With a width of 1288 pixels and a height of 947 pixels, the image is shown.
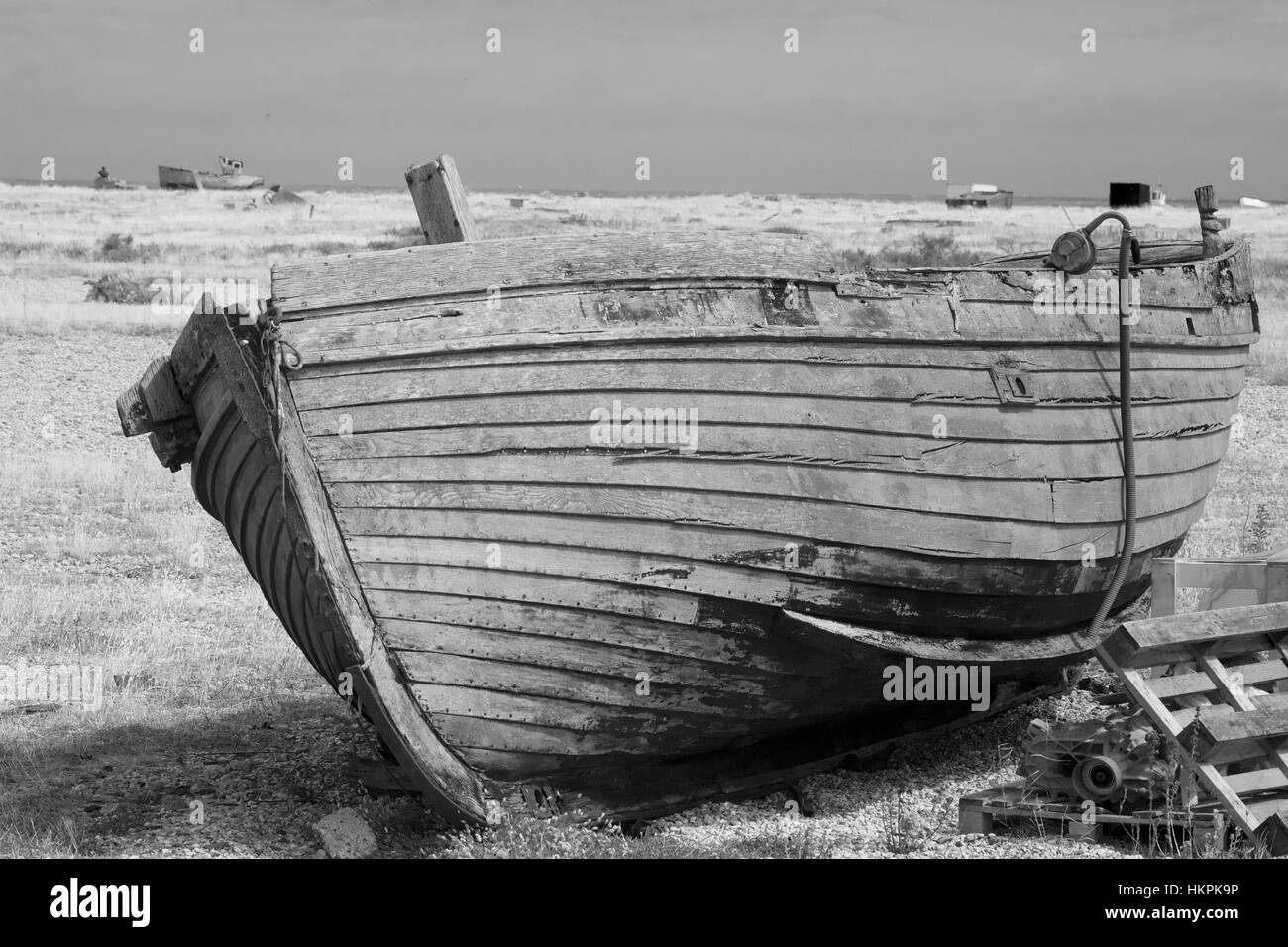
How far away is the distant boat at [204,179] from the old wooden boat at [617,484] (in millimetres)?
75140

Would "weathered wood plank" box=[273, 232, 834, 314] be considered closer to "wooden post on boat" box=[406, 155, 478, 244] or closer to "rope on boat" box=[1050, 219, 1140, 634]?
"wooden post on boat" box=[406, 155, 478, 244]

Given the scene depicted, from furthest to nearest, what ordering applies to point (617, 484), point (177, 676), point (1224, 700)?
1. point (177, 676)
2. point (1224, 700)
3. point (617, 484)

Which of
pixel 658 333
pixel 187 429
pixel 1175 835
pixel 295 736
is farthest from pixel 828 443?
pixel 295 736

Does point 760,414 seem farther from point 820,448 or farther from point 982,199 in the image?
point 982,199

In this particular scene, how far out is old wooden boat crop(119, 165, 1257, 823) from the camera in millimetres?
5098

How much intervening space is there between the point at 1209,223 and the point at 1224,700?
4.37m

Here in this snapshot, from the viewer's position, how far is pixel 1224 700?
5891mm

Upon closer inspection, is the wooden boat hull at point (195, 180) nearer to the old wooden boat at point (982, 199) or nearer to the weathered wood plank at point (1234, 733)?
the old wooden boat at point (982, 199)

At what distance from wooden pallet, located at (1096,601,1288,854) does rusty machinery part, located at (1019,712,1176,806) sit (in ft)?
0.67

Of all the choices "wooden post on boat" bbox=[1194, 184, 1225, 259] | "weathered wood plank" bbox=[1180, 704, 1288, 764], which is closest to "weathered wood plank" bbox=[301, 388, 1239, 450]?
"weathered wood plank" bbox=[1180, 704, 1288, 764]

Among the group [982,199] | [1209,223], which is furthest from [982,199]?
[1209,223]

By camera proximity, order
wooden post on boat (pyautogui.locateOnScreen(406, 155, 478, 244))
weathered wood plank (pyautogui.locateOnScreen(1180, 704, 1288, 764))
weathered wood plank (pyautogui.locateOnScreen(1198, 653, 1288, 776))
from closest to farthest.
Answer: weathered wood plank (pyautogui.locateOnScreen(1180, 704, 1288, 764)) → weathered wood plank (pyautogui.locateOnScreen(1198, 653, 1288, 776)) → wooden post on boat (pyautogui.locateOnScreen(406, 155, 478, 244))

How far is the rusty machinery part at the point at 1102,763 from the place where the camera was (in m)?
5.71
